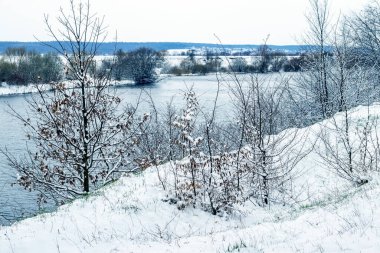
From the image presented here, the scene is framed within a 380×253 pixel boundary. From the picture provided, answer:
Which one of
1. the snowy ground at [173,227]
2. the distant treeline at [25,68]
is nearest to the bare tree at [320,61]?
the snowy ground at [173,227]

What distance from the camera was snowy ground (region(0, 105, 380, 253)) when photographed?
5395 mm

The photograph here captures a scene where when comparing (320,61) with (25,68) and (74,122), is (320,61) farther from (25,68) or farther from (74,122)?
(25,68)

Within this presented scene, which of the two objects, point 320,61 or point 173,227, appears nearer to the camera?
point 173,227

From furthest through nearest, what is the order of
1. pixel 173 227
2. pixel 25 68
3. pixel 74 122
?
pixel 25 68 < pixel 74 122 < pixel 173 227

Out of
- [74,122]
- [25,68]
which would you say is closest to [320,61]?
[74,122]

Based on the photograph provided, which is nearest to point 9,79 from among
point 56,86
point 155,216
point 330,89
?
point 330,89

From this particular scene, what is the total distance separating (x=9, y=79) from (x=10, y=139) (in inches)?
1911

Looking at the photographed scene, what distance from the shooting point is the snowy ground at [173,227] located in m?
5.39

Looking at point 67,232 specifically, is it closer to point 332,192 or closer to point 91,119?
point 91,119

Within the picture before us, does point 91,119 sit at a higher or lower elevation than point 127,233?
higher

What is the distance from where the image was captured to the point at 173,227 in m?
8.36

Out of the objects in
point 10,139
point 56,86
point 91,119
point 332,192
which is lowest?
point 10,139

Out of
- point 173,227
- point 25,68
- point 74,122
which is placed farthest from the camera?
point 25,68

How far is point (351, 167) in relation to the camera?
10.7m
